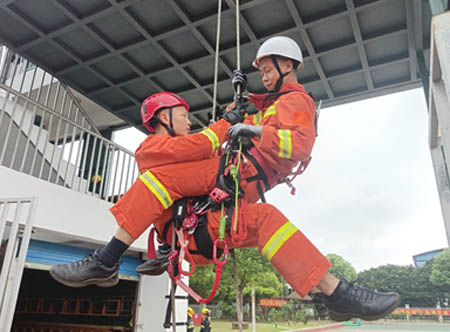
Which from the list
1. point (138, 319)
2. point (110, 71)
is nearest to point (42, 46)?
point (110, 71)

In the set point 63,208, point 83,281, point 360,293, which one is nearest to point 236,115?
point 360,293

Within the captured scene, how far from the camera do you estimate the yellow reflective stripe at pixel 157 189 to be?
187 centimetres

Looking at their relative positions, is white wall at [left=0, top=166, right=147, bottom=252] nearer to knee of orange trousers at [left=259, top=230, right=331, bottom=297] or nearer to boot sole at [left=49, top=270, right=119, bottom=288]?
boot sole at [left=49, top=270, right=119, bottom=288]

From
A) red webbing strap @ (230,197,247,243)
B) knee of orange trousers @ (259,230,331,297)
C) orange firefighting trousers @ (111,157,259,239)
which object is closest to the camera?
knee of orange trousers @ (259,230,331,297)

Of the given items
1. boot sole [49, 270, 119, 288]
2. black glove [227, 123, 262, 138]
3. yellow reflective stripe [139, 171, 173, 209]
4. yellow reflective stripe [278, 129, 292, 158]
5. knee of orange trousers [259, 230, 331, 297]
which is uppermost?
black glove [227, 123, 262, 138]

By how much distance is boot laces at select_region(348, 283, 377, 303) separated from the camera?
1.68 meters

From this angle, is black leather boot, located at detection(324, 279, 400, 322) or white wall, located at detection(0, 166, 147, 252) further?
white wall, located at detection(0, 166, 147, 252)

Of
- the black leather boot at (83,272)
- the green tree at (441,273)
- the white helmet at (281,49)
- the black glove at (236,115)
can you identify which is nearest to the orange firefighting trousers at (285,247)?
the black glove at (236,115)

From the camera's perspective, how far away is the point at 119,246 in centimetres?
192

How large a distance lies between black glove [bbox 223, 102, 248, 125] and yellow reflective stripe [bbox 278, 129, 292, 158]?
36cm

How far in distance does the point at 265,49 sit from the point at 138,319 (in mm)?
6416

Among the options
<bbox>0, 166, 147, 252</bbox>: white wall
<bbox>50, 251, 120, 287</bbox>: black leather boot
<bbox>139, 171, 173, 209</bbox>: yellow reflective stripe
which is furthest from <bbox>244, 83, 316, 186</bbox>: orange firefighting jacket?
<bbox>0, 166, 147, 252</bbox>: white wall

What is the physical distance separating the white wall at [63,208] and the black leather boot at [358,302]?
4.34 m

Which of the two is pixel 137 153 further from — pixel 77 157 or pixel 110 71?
pixel 110 71
